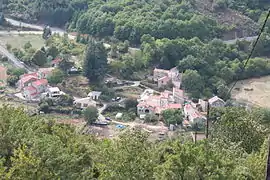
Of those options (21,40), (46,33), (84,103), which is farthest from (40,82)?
(46,33)

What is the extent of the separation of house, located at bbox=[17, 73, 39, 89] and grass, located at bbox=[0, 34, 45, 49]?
12.9ft

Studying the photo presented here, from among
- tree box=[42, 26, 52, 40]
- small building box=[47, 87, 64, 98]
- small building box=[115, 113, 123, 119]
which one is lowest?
small building box=[115, 113, 123, 119]

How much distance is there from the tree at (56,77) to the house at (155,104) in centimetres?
338

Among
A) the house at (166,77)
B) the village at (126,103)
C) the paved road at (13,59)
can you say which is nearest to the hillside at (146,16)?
the house at (166,77)

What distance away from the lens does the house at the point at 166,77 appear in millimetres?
17797

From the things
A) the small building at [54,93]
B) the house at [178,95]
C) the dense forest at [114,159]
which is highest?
the dense forest at [114,159]

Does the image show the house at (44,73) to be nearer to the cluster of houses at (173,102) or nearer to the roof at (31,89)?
the roof at (31,89)

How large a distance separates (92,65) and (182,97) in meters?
3.81

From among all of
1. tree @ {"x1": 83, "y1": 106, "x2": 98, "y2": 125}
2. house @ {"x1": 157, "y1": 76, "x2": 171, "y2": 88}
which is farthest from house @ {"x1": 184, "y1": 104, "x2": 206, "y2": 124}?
tree @ {"x1": 83, "y1": 106, "x2": 98, "y2": 125}

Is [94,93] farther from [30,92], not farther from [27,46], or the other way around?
[27,46]

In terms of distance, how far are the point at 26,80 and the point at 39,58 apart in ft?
8.06

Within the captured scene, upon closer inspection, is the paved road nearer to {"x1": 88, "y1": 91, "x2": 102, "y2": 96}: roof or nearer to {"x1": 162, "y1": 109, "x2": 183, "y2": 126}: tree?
{"x1": 88, "y1": 91, "x2": 102, "y2": 96}: roof

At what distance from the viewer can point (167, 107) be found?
15453mm

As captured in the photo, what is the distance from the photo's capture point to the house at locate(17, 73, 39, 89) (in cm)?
1644
